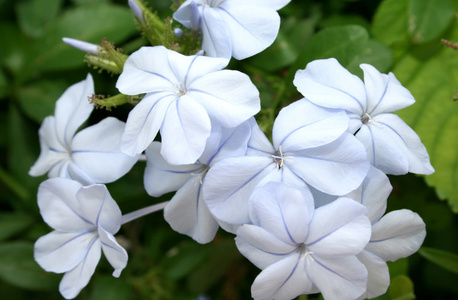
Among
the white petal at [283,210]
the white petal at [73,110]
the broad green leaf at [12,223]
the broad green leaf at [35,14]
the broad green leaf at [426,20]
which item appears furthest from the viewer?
the broad green leaf at [35,14]

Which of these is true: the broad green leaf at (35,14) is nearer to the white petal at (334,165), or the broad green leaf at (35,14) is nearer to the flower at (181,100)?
the flower at (181,100)

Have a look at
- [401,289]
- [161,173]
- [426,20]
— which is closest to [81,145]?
[161,173]

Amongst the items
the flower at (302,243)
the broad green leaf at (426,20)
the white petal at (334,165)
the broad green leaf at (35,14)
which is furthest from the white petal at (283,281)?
the broad green leaf at (35,14)

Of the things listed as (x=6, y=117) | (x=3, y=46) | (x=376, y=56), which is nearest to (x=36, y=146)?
(x=6, y=117)

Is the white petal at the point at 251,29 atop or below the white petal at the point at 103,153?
atop

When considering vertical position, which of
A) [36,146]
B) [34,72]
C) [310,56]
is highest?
[310,56]

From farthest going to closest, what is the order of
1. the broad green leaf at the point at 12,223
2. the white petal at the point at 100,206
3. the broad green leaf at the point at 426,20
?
the broad green leaf at the point at 12,223, the broad green leaf at the point at 426,20, the white petal at the point at 100,206

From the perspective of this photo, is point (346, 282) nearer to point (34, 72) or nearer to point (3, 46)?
point (34, 72)
